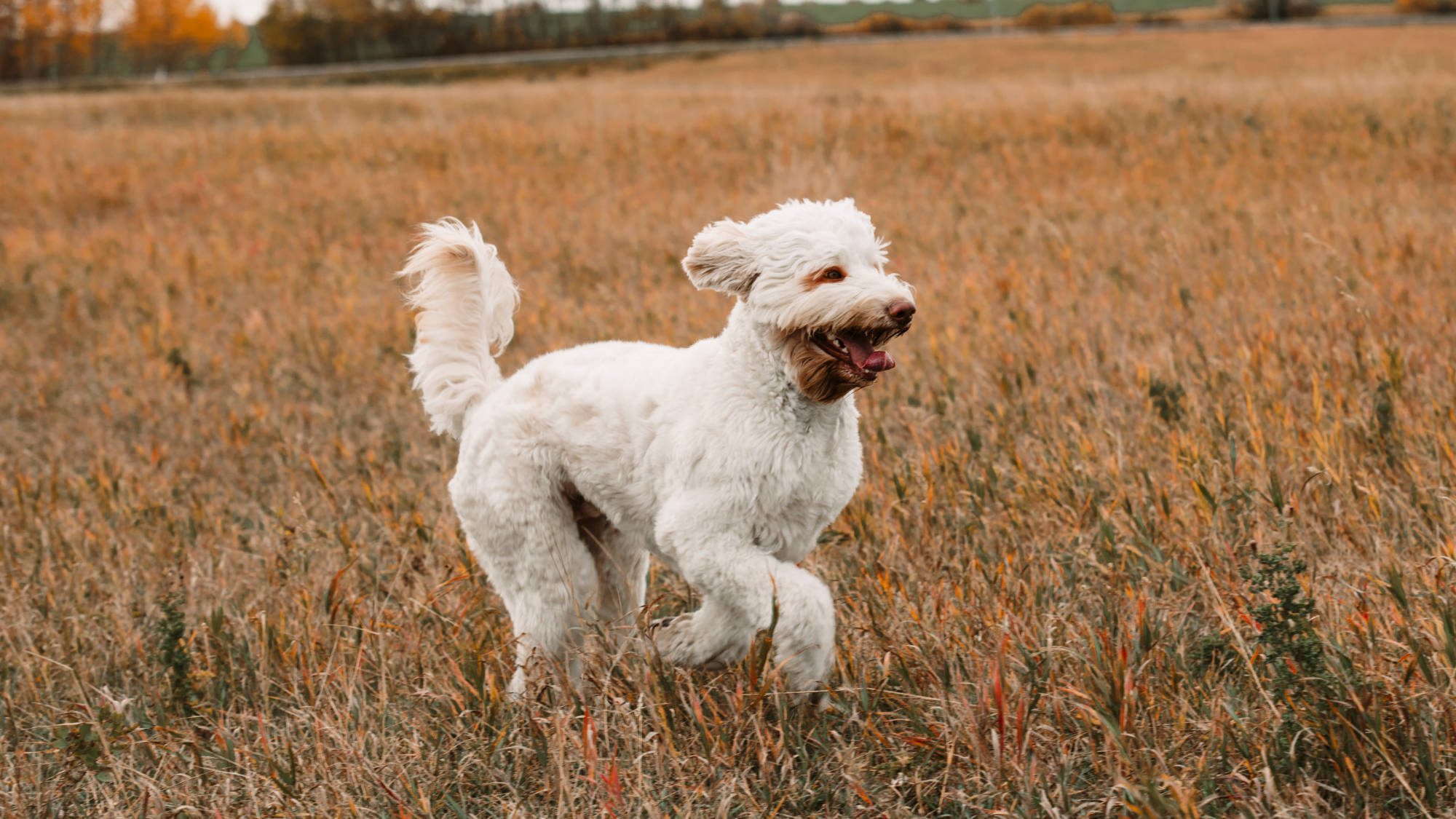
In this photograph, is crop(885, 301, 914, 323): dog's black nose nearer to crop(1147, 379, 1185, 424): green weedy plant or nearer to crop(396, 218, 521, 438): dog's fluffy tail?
crop(396, 218, 521, 438): dog's fluffy tail

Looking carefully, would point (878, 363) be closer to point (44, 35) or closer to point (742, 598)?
point (742, 598)

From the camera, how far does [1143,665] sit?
9.45 ft

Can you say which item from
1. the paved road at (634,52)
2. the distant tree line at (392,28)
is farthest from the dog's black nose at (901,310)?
the distant tree line at (392,28)

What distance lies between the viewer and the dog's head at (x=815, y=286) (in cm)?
282

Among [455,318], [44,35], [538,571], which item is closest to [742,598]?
[538,571]

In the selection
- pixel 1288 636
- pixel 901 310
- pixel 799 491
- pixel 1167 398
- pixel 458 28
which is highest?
pixel 458 28

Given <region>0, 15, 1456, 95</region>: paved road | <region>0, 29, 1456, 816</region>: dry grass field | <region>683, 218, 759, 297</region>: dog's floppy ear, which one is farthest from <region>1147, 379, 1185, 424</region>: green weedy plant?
<region>0, 15, 1456, 95</region>: paved road

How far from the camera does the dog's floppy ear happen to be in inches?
121

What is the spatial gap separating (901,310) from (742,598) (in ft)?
2.78

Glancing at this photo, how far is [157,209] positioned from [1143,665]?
1336 centimetres

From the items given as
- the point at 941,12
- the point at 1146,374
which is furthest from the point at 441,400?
the point at 941,12

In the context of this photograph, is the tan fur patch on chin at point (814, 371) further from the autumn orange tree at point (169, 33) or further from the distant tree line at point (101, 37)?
the autumn orange tree at point (169, 33)

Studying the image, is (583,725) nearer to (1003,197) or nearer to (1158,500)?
(1158,500)

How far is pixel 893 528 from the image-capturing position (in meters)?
4.04
